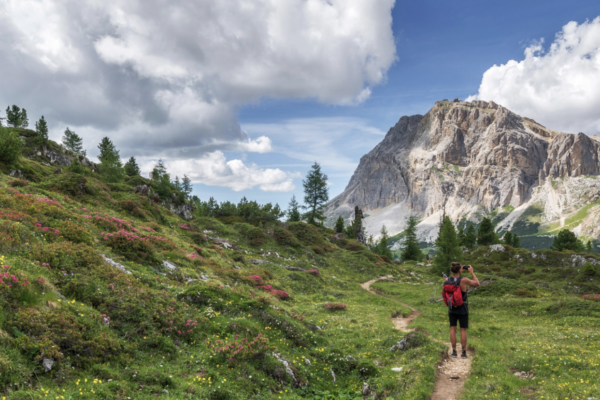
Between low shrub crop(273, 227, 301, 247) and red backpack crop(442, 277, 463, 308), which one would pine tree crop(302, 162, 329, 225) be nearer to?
low shrub crop(273, 227, 301, 247)

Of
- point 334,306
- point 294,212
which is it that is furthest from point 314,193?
point 334,306

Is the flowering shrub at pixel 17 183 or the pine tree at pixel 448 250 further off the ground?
the flowering shrub at pixel 17 183

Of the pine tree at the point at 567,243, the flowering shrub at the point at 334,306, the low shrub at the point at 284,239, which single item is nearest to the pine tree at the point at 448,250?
the low shrub at the point at 284,239

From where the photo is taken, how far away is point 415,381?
1082 cm

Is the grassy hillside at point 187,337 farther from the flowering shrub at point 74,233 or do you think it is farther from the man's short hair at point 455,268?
the man's short hair at point 455,268

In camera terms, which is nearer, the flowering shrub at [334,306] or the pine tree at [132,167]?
the flowering shrub at [334,306]

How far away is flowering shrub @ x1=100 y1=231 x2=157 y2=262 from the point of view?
1886 cm

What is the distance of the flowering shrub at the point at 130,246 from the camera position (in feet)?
61.9

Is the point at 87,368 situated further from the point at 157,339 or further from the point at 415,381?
the point at 415,381

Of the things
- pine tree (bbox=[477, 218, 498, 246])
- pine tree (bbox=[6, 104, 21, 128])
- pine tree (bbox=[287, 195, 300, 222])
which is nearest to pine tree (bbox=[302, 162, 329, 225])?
pine tree (bbox=[287, 195, 300, 222])

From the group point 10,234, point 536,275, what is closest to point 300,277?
point 10,234

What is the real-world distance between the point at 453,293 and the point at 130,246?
1996cm

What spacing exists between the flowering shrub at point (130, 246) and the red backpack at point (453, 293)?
60.1 feet

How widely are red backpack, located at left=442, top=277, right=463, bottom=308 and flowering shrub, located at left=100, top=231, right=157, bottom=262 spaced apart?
18306 mm
